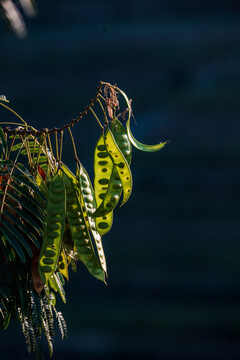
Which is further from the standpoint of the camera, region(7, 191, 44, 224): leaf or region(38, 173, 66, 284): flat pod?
region(7, 191, 44, 224): leaf

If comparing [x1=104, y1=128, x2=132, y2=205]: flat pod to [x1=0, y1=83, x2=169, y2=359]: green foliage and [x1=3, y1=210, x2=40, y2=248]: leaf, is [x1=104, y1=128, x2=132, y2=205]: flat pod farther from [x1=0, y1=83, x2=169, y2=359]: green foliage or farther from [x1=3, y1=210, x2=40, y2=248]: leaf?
[x1=3, y1=210, x2=40, y2=248]: leaf

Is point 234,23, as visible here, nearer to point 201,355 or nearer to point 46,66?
point 46,66

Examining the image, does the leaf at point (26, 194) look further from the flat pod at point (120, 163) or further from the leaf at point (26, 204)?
the flat pod at point (120, 163)

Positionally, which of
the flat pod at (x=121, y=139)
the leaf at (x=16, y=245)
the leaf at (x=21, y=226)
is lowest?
the leaf at (x=16, y=245)

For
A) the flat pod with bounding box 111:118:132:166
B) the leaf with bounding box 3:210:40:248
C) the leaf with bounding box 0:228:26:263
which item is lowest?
the leaf with bounding box 0:228:26:263

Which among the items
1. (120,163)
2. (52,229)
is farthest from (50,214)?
(120,163)

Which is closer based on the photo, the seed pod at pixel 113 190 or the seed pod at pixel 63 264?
the seed pod at pixel 113 190

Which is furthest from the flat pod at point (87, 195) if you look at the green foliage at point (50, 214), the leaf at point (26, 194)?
the leaf at point (26, 194)

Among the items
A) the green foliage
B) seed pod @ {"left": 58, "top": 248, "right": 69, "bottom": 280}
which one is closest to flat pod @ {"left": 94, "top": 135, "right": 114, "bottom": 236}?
the green foliage
